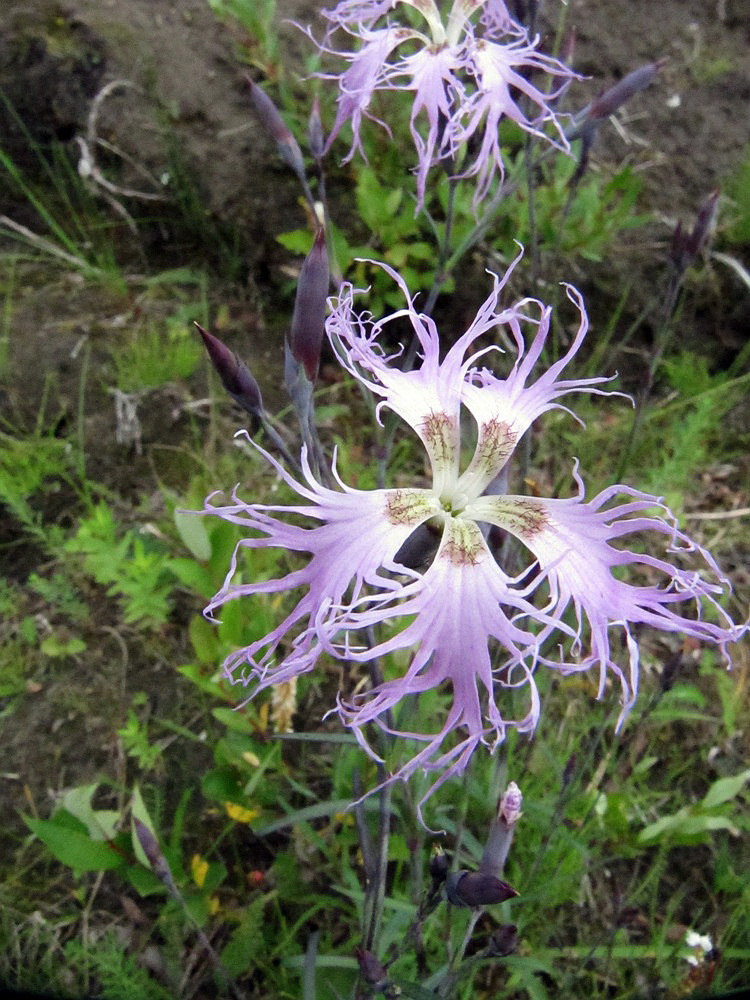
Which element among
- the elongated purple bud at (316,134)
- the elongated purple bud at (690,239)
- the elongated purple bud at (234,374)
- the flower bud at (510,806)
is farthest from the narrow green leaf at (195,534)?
the elongated purple bud at (690,239)

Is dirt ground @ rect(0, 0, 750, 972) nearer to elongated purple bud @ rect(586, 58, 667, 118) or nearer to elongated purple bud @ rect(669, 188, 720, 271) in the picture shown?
elongated purple bud @ rect(586, 58, 667, 118)

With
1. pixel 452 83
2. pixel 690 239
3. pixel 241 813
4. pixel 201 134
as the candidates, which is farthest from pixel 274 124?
pixel 201 134

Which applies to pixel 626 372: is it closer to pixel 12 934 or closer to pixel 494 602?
pixel 494 602

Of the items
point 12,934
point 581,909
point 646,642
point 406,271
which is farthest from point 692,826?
point 406,271

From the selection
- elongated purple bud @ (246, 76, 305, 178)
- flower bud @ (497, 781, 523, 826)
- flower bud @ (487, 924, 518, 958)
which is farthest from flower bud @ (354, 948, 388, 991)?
elongated purple bud @ (246, 76, 305, 178)

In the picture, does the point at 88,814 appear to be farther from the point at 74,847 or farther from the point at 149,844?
the point at 149,844

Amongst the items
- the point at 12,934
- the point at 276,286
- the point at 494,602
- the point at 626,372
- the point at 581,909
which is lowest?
the point at 581,909
